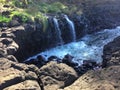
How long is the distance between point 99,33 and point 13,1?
15.4 feet

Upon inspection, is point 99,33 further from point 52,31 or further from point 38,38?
point 38,38

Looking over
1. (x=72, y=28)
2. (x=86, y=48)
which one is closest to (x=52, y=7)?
(x=72, y=28)

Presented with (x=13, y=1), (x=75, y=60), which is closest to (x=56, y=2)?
(x=13, y=1)

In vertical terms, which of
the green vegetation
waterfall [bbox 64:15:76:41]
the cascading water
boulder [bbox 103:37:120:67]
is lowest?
the cascading water

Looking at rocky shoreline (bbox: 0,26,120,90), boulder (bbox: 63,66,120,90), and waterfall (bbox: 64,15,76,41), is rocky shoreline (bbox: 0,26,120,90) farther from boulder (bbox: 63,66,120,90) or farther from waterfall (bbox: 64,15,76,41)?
waterfall (bbox: 64,15,76,41)

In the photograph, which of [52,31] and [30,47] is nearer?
[30,47]

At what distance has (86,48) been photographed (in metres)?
15.2

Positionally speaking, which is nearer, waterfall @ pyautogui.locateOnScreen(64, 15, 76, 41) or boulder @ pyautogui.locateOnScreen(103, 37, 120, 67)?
boulder @ pyautogui.locateOnScreen(103, 37, 120, 67)

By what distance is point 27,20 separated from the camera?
1484 cm

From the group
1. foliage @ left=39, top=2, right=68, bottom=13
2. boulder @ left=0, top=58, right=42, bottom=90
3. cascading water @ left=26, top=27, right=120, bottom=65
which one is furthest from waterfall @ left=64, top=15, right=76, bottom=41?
boulder @ left=0, top=58, right=42, bottom=90

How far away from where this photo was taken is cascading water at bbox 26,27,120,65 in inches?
555

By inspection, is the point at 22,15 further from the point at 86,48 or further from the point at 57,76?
the point at 57,76

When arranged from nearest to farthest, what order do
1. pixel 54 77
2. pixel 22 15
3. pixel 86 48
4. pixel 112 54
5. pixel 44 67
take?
pixel 54 77 → pixel 44 67 → pixel 112 54 → pixel 22 15 → pixel 86 48

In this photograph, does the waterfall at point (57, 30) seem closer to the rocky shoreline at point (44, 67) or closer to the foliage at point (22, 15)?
the rocky shoreline at point (44, 67)
